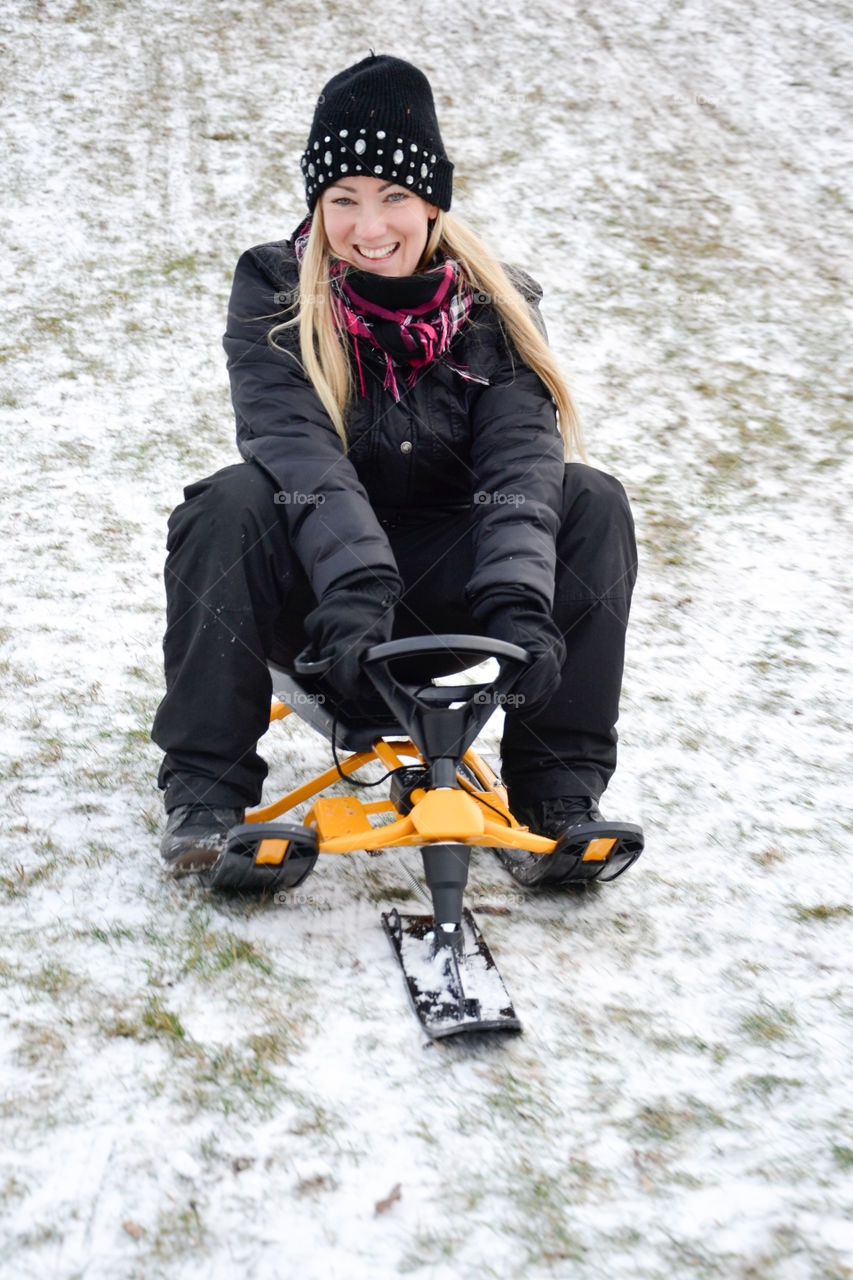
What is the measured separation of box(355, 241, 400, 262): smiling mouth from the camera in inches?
96.6

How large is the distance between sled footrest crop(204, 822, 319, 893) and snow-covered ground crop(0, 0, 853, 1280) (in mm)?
101

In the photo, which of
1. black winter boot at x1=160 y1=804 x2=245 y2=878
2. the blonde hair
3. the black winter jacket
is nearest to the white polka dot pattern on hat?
the blonde hair

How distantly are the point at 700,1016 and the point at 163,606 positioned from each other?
7.23ft

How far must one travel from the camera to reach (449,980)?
2.01 metres

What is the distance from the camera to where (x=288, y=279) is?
2551 mm

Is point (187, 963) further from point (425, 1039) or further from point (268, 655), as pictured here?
point (268, 655)

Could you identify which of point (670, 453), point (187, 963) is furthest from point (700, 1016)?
point (670, 453)

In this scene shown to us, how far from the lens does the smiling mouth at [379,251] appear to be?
245cm

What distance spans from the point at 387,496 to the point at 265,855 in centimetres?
88
